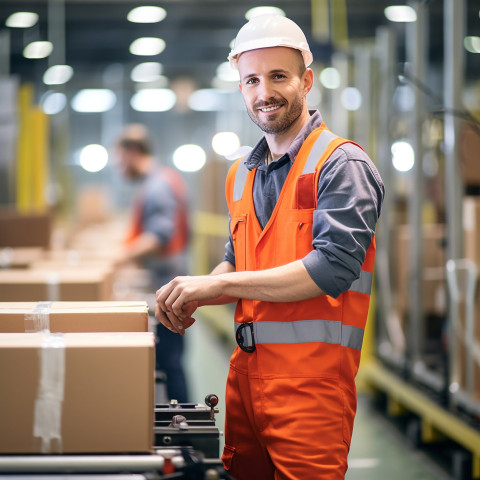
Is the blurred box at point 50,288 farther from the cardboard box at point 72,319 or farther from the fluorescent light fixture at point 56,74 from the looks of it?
the fluorescent light fixture at point 56,74

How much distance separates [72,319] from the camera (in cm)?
204

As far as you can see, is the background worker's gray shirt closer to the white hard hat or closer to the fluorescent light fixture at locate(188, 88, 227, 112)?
the white hard hat

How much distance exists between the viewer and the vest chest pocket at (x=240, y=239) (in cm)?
222

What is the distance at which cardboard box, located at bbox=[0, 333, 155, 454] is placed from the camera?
5.61 ft

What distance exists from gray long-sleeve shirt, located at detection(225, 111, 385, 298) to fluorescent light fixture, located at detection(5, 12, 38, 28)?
757cm

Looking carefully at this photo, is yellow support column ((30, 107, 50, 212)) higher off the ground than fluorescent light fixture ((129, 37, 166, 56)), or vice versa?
fluorescent light fixture ((129, 37, 166, 56))

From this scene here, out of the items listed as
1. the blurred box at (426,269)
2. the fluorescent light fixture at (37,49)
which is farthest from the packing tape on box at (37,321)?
the fluorescent light fixture at (37,49)

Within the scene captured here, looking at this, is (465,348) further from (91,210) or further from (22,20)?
(91,210)

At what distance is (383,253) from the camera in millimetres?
6004

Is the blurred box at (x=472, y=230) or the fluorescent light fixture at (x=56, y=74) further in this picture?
the fluorescent light fixture at (x=56, y=74)

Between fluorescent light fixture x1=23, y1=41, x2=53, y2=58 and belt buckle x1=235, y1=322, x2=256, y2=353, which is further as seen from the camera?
fluorescent light fixture x1=23, y1=41, x2=53, y2=58

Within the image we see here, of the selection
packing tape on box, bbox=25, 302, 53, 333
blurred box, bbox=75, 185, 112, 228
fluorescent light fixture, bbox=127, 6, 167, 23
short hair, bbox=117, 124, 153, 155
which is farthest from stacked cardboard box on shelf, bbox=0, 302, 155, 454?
blurred box, bbox=75, 185, 112, 228

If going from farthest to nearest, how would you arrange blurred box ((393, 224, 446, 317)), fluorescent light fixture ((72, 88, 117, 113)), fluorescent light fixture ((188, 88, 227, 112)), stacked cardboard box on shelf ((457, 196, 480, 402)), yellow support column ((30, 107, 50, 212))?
fluorescent light fixture ((188, 88, 227, 112)), fluorescent light fixture ((72, 88, 117, 113)), yellow support column ((30, 107, 50, 212)), blurred box ((393, 224, 446, 317)), stacked cardboard box on shelf ((457, 196, 480, 402))

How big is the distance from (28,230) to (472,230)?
9.64ft
